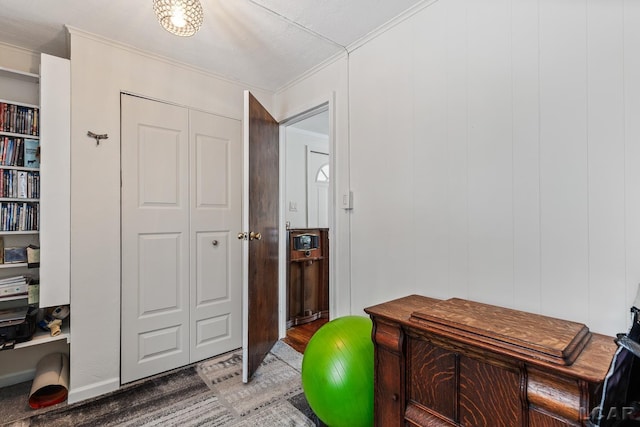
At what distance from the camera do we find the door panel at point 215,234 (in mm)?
2412

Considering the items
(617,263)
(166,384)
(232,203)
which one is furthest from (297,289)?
(617,263)

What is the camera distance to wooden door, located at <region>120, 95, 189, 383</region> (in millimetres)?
2119

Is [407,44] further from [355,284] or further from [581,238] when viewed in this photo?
[355,284]

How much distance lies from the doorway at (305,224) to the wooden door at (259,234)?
0.24 metres

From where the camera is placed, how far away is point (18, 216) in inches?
75.7

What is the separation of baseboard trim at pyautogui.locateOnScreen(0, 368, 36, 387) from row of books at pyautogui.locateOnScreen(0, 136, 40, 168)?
1.42 metres

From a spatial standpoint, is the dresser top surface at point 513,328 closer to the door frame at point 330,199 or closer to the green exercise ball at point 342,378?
the green exercise ball at point 342,378

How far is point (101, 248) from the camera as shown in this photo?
6.57ft

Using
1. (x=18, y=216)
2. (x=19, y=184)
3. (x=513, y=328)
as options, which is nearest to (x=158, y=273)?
(x=18, y=216)

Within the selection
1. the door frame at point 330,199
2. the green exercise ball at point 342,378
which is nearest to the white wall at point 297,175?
the door frame at point 330,199

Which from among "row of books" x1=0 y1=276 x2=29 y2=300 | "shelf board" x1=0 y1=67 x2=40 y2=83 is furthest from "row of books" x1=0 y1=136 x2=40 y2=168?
"row of books" x1=0 y1=276 x2=29 y2=300

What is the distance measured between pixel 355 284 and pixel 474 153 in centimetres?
112

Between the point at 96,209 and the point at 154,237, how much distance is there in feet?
1.31

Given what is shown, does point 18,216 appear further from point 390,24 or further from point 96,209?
point 390,24
